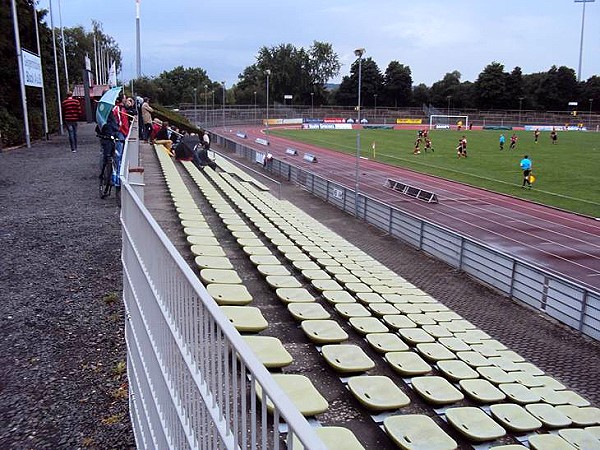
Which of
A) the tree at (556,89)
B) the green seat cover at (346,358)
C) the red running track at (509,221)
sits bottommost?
the red running track at (509,221)

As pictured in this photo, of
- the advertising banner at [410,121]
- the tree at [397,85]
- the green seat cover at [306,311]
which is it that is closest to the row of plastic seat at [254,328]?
the green seat cover at [306,311]

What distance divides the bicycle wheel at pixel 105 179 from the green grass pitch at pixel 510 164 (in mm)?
22018

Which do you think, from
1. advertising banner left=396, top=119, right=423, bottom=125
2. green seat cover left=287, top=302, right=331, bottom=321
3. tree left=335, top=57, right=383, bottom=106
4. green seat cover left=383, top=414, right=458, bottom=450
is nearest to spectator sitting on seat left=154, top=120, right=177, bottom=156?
green seat cover left=287, top=302, right=331, bottom=321

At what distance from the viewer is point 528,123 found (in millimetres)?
105938

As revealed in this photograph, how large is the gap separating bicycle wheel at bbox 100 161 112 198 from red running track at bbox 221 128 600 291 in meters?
12.6

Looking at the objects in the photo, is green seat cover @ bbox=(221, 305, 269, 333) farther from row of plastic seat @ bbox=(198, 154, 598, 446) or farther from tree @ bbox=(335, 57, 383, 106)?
tree @ bbox=(335, 57, 383, 106)

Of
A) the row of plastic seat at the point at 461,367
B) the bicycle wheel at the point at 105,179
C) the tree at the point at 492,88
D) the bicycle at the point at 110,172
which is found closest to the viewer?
the row of plastic seat at the point at 461,367

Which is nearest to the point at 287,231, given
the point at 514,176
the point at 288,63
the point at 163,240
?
the point at 163,240

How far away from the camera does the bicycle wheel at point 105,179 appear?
1395 centimetres

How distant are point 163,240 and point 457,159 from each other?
47.3 m

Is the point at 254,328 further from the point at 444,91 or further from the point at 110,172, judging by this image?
the point at 444,91

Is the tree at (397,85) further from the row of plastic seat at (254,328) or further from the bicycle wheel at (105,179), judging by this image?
the row of plastic seat at (254,328)

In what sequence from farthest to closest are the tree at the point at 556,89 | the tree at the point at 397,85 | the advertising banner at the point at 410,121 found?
the tree at the point at 397,85 → the tree at the point at 556,89 → the advertising banner at the point at 410,121

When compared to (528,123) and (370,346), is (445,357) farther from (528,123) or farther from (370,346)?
(528,123)
